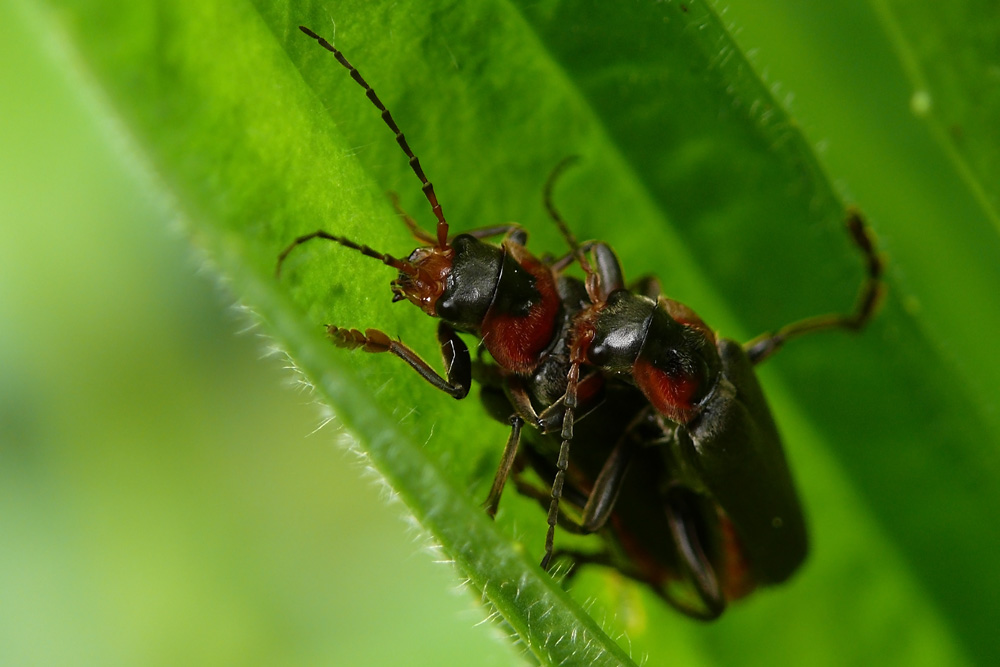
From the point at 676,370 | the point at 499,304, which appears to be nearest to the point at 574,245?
the point at 499,304

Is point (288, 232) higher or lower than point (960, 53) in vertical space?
higher

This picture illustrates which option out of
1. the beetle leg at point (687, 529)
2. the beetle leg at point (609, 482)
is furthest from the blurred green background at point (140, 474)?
the beetle leg at point (609, 482)

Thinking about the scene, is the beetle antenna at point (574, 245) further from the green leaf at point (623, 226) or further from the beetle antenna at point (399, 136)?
the beetle antenna at point (399, 136)

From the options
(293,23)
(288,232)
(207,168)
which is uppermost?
(293,23)

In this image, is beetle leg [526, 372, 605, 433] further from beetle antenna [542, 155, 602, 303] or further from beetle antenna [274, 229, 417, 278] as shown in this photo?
beetle antenna [274, 229, 417, 278]

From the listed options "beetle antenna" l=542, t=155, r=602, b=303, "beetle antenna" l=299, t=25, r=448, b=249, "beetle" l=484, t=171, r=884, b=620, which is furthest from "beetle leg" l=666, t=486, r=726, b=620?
"beetle antenna" l=299, t=25, r=448, b=249

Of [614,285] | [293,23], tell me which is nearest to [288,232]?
[293,23]

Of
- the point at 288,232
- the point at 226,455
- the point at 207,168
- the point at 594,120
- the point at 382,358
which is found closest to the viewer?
the point at 207,168

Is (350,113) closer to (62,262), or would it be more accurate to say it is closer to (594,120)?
(594,120)
